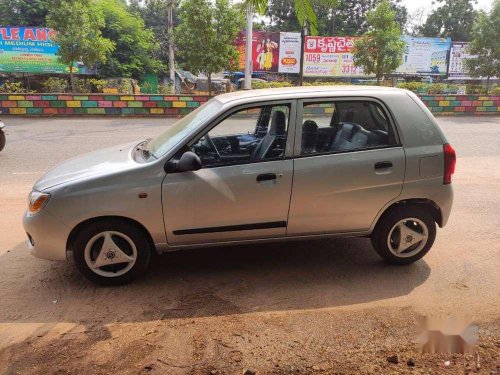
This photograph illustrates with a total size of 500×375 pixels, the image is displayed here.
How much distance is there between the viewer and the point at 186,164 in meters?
3.42

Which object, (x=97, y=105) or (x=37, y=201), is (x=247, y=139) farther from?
(x=97, y=105)

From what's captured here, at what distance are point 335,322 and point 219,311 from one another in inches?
34.5

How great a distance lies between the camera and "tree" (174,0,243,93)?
17.4 m

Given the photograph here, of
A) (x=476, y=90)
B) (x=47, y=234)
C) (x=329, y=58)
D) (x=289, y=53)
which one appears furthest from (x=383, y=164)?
(x=289, y=53)

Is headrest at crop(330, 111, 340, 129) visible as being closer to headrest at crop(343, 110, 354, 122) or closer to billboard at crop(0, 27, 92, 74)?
headrest at crop(343, 110, 354, 122)

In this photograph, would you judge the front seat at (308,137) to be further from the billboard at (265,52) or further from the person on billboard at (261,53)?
the person on billboard at (261,53)

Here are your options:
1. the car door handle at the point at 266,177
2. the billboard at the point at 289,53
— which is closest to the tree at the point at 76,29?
the billboard at the point at 289,53

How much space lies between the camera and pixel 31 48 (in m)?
25.2

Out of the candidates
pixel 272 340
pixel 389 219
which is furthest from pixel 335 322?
pixel 389 219

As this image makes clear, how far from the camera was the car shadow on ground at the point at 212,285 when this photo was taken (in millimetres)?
3328

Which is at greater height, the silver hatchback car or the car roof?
the car roof

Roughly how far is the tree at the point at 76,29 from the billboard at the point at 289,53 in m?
14.2

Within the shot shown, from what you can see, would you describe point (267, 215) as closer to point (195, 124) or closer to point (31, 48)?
point (195, 124)

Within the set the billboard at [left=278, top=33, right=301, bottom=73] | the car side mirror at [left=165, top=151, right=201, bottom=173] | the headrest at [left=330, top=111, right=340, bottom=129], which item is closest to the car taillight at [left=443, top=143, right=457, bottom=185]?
the headrest at [left=330, top=111, right=340, bottom=129]
